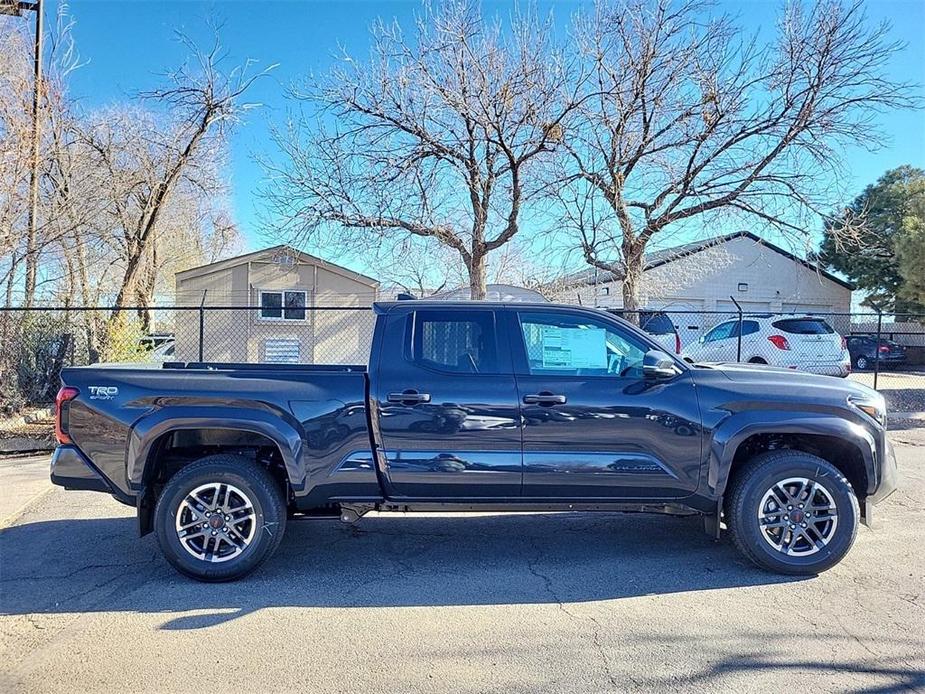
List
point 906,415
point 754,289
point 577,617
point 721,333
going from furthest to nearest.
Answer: point 754,289 → point 721,333 → point 906,415 → point 577,617

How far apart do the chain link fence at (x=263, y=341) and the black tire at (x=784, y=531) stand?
89.5 inches

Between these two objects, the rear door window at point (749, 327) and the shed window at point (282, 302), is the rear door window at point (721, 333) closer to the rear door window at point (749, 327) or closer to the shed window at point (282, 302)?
the rear door window at point (749, 327)

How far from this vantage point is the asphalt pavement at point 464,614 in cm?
304

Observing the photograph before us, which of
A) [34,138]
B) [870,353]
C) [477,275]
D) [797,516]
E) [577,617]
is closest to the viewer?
[577,617]

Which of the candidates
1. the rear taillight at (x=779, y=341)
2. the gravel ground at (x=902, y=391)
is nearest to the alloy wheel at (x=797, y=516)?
the rear taillight at (x=779, y=341)

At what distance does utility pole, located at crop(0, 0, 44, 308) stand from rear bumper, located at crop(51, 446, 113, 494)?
7.93m

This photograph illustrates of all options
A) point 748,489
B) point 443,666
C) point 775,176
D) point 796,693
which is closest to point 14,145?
point 443,666

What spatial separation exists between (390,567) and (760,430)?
2.77 metres

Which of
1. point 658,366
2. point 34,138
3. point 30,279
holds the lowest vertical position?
point 658,366

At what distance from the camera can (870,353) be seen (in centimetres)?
2269

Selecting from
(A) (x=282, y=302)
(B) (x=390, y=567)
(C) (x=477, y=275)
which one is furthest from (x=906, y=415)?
(A) (x=282, y=302)

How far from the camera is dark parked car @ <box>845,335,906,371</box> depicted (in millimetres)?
22270

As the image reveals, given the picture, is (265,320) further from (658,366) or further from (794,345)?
(658,366)

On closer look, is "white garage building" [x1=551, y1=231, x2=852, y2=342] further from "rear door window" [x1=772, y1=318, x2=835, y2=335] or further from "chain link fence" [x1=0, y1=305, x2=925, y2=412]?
"rear door window" [x1=772, y1=318, x2=835, y2=335]
